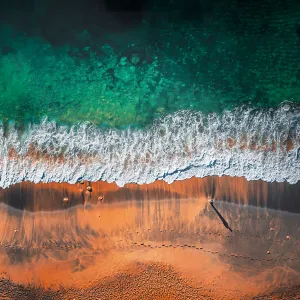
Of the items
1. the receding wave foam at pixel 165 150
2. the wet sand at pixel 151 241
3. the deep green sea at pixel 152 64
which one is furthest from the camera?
the deep green sea at pixel 152 64

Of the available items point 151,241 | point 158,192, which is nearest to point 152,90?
point 158,192

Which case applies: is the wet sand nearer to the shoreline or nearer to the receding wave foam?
the shoreline

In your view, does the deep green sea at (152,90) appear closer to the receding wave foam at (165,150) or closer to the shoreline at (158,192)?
the receding wave foam at (165,150)

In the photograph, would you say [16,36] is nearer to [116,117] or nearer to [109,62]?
[109,62]

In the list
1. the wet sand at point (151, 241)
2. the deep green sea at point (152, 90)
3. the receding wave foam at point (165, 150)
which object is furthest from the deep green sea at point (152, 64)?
the wet sand at point (151, 241)

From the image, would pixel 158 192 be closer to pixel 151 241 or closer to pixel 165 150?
pixel 165 150

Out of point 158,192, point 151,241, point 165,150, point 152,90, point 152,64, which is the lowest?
point 151,241

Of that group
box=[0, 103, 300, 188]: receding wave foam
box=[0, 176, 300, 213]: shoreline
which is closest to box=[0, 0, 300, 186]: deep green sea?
box=[0, 103, 300, 188]: receding wave foam

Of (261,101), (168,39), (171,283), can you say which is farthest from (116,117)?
(171,283)

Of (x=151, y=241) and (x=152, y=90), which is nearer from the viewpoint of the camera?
(x=151, y=241)
